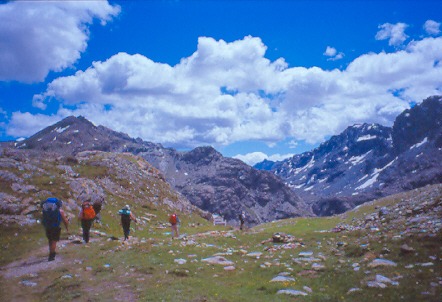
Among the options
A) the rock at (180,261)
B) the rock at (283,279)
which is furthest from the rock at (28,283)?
the rock at (283,279)

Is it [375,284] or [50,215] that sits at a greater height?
[50,215]

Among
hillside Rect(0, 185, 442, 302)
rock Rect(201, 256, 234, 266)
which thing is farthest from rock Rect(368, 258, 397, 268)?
rock Rect(201, 256, 234, 266)

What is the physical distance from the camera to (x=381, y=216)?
37531 mm

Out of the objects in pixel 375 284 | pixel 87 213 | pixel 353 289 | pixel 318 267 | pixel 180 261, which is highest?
pixel 87 213

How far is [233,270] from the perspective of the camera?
21188 millimetres

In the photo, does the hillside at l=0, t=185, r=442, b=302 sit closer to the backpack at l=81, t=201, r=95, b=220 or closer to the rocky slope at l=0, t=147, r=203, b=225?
the backpack at l=81, t=201, r=95, b=220

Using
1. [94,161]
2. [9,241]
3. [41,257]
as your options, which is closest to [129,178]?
[94,161]

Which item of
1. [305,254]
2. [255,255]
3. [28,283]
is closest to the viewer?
[28,283]

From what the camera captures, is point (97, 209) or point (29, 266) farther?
point (97, 209)

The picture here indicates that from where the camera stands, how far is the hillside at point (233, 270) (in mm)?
15969

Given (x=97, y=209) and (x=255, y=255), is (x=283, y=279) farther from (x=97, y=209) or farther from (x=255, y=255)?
(x=97, y=209)

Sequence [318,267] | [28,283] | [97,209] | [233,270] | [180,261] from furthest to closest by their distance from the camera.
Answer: [97,209] → [180,261] → [233,270] → [318,267] → [28,283]

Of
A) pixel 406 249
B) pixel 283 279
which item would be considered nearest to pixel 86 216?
pixel 283 279

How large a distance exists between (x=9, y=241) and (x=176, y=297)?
20.4 m
